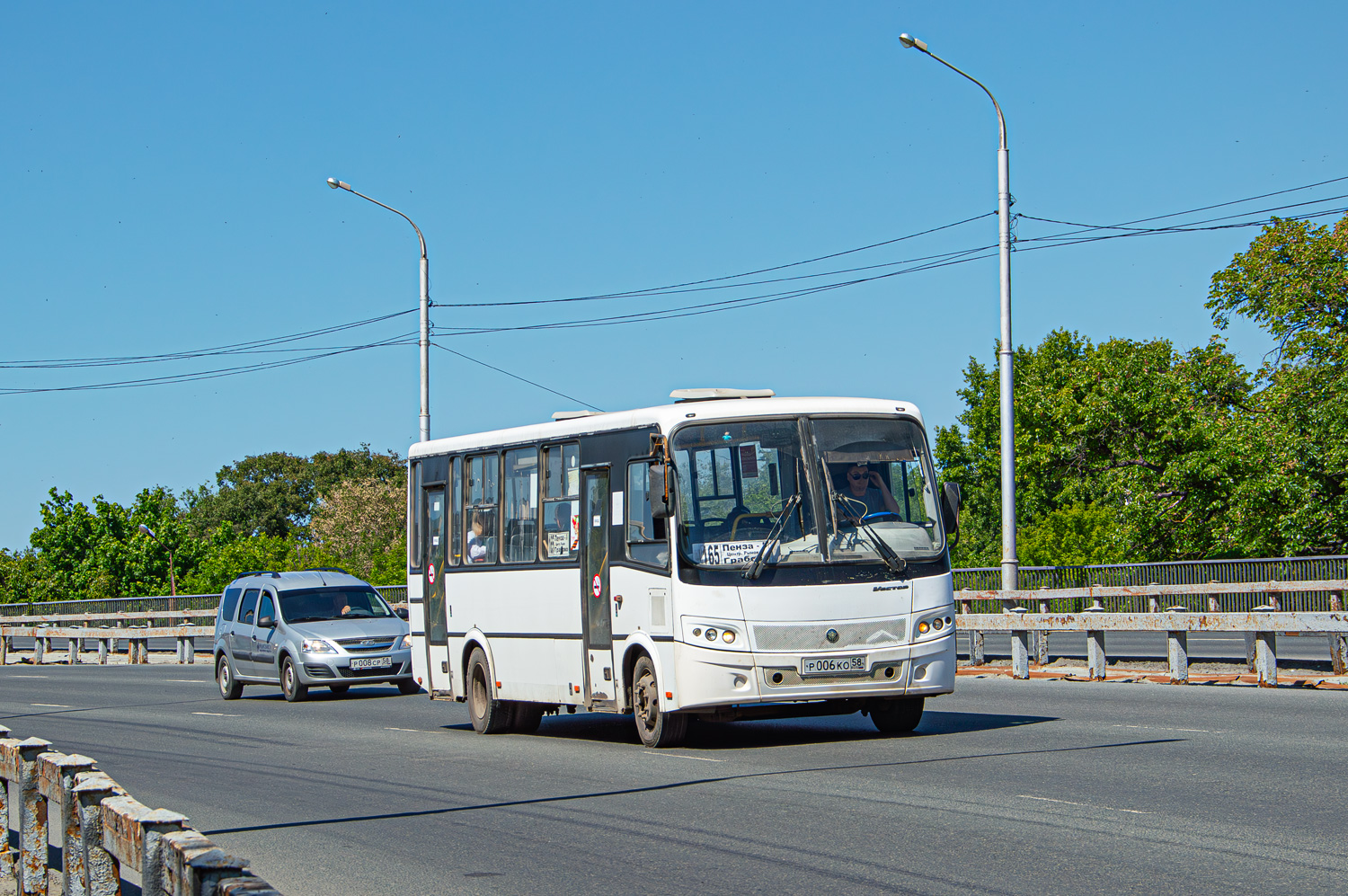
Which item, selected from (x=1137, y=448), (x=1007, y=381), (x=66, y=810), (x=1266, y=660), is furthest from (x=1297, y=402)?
(x=66, y=810)

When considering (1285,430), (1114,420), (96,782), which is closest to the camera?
(96,782)

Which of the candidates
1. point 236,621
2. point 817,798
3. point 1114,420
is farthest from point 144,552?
point 817,798

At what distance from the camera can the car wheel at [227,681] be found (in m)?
24.2

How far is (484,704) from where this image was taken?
1620 cm

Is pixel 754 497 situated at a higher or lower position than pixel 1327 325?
lower

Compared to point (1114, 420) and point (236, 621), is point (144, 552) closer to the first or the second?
point (1114, 420)

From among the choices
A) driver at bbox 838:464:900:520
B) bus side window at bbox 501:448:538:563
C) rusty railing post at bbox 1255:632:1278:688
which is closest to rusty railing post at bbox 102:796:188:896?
driver at bbox 838:464:900:520

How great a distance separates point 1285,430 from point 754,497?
27098mm

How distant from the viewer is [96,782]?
18.2 feet

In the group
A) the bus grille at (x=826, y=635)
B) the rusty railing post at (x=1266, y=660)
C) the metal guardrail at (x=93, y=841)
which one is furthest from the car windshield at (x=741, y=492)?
the rusty railing post at (x=1266, y=660)

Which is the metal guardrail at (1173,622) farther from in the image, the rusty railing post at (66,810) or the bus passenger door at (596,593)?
the rusty railing post at (66,810)

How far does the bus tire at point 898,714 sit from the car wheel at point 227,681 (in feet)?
43.7

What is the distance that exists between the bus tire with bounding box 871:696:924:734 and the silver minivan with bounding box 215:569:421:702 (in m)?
9.96

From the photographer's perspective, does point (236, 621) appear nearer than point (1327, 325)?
Yes
